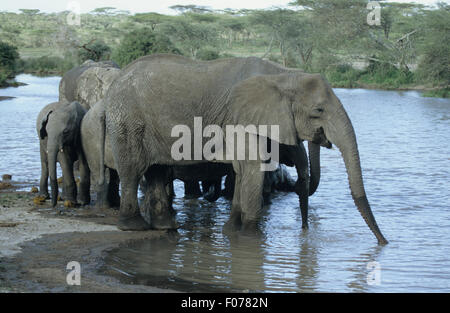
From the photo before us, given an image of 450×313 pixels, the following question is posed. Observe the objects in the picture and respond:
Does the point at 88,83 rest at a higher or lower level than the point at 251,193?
higher

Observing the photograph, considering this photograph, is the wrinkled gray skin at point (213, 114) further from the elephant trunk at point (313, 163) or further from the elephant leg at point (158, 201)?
the elephant trunk at point (313, 163)

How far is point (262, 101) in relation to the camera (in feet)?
22.7

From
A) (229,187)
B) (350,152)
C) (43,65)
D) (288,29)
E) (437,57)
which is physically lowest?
(43,65)

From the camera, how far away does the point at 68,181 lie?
28.9ft

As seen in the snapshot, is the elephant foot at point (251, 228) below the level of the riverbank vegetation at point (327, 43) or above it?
below

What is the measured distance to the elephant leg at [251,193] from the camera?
6.98 meters

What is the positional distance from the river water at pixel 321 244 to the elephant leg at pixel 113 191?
0.77 metres

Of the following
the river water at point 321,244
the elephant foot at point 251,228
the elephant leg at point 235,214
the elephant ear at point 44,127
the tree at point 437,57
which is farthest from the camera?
the tree at point 437,57

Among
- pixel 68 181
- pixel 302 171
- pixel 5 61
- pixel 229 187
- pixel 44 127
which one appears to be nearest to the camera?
pixel 302 171

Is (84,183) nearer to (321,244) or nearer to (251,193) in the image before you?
(251,193)

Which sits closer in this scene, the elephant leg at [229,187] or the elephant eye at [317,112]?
the elephant eye at [317,112]

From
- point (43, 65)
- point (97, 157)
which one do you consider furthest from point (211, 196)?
point (43, 65)

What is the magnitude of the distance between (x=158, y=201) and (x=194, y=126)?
1.04 metres

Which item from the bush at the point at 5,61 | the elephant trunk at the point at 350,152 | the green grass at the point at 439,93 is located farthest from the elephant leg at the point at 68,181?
the bush at the point at 5,61
